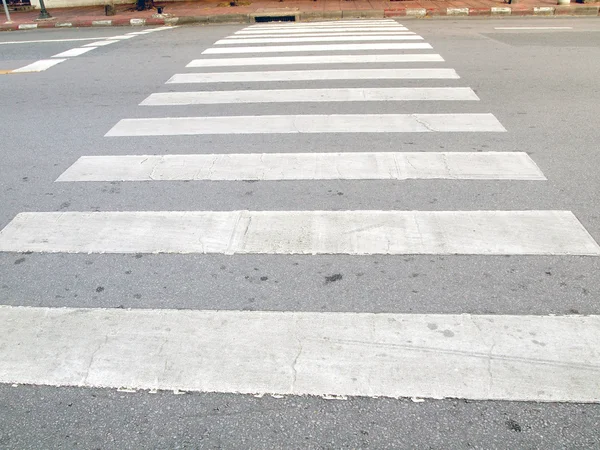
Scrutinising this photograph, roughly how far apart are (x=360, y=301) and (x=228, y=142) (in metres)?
3.32

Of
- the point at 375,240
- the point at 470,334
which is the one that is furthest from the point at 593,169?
the point at 470,334

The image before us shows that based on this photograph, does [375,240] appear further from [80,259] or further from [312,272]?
[80,259]

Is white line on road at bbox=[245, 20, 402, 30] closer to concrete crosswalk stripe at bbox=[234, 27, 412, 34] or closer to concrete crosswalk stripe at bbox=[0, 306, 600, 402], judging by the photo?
concrete crosswalk stripe at bbox=[234, 27, 412, 34]

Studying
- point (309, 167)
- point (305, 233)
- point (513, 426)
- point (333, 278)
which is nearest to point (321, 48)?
point (309, 167)

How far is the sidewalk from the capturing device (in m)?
15.2

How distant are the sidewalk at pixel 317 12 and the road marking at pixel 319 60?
6169mm

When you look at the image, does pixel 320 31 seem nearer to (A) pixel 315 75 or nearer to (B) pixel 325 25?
(B) pixel 325 25

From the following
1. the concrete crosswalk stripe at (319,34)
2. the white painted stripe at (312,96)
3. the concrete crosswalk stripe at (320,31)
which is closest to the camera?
the white painted stripe at (312,96)

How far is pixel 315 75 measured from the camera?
8867 mm

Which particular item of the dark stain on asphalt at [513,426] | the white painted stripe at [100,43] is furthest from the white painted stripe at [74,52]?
the dark stain on asphalt at [513,426]

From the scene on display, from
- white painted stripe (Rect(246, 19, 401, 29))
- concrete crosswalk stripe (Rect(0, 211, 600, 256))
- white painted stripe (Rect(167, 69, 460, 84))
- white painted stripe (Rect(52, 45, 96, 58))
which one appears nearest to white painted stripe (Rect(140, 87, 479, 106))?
white painted stripe (Rect(167, 69, 460, 84))

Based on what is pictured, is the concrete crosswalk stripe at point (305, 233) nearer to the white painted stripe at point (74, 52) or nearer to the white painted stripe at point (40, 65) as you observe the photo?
the white painted stripe at point (40, 65)

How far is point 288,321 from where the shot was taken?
330 centimetres

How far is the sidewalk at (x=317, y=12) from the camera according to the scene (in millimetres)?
15180
